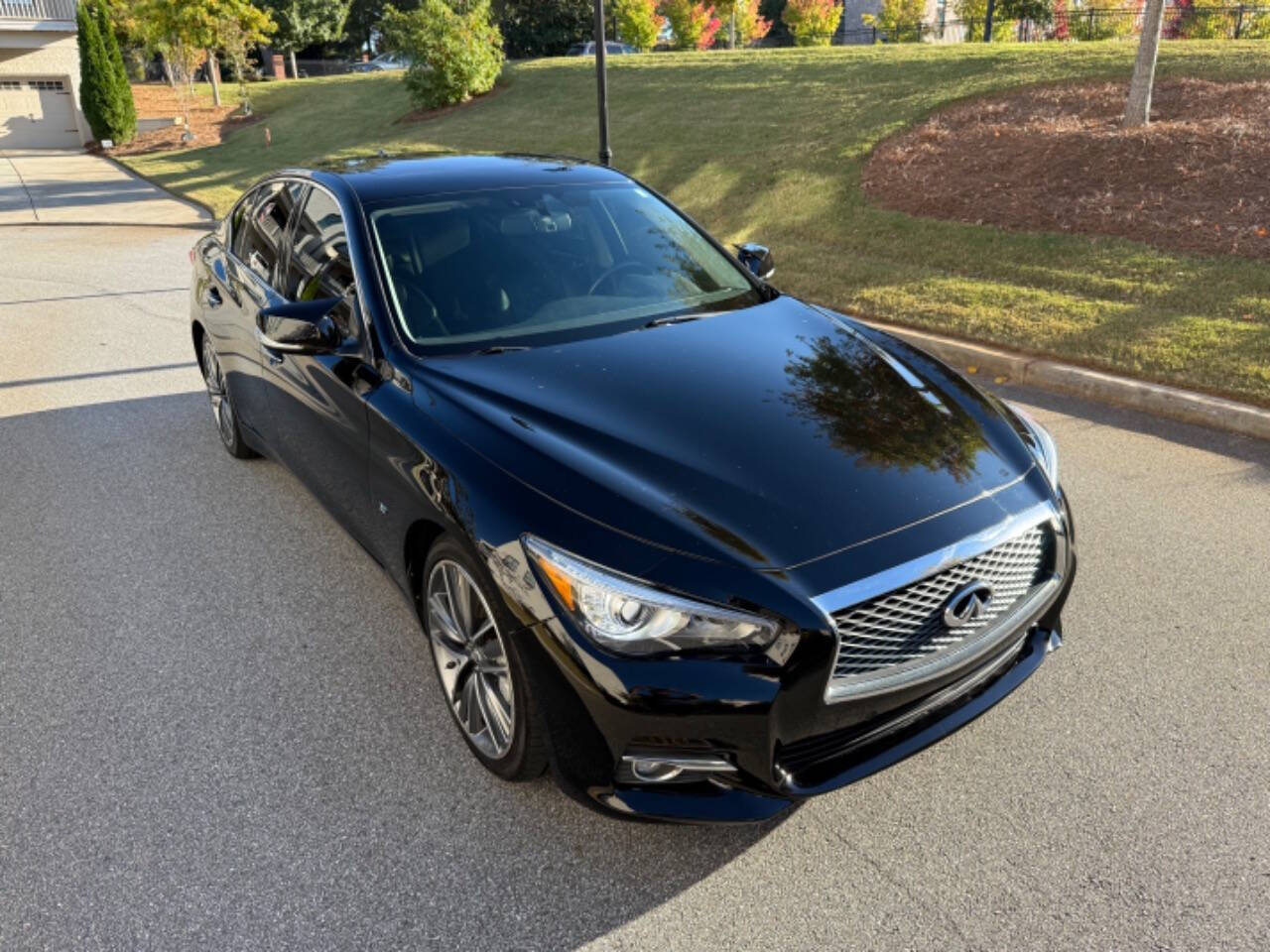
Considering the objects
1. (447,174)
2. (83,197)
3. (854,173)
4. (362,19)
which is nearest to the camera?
(447,174)

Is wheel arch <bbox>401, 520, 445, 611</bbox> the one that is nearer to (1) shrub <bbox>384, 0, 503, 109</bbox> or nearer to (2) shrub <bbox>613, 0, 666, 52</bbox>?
(1) shrub <bbox>384, 0, 503, 109</bbox>

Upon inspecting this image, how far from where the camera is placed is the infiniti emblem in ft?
8.60

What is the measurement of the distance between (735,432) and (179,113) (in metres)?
38.8

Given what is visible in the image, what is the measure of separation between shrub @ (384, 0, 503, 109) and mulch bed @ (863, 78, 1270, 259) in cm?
1685

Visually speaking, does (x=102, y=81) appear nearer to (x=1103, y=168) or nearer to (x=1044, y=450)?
(x=1103, y=168)

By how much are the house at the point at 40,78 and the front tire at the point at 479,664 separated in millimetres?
37265

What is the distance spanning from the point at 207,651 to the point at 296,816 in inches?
45.2

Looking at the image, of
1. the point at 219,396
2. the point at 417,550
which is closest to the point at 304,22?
the point at 219,396

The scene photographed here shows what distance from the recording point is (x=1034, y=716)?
329 centimetres

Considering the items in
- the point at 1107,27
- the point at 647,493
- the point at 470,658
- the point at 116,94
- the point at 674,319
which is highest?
the point at 1107,27

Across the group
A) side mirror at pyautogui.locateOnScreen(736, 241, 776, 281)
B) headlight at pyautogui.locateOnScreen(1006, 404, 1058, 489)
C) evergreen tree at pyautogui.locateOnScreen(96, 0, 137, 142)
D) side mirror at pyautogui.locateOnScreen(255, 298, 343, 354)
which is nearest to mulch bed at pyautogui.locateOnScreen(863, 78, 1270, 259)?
side mirror at pyautogui.locateOnScreen(736, 241, 776, 281)

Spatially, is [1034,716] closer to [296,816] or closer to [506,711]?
[506,711]

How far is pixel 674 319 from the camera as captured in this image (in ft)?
12.6

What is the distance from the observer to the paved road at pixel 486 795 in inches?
100
